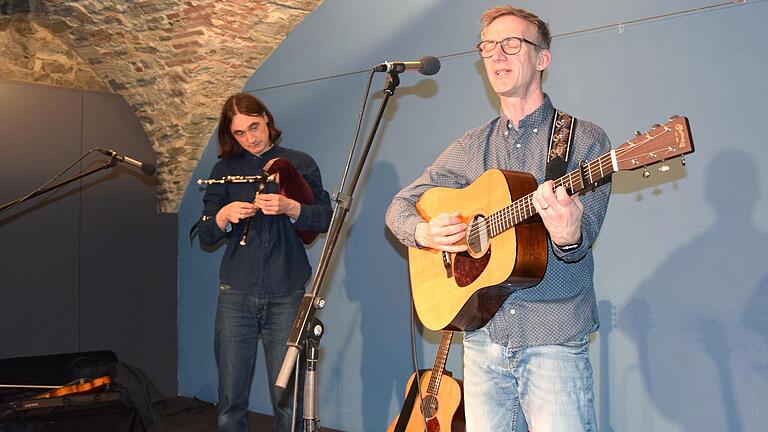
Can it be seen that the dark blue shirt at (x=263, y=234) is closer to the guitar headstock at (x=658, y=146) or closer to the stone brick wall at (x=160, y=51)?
the stone brick wall at (x=160, y=51)

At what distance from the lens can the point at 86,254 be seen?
525 centimetres

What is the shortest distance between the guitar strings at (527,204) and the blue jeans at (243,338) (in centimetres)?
138

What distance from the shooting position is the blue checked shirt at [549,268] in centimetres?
211

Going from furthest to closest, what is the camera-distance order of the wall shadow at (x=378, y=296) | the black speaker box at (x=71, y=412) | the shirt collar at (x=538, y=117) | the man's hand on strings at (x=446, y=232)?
1. the wall shadow at (x=378, y=296)
2. the black speaker box at (x=71, y=412)
3. the man's hand on strings at (x=446, y=232)
4. the shirt collar at (x=538, y=117)

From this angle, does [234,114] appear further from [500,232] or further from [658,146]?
[658,146]

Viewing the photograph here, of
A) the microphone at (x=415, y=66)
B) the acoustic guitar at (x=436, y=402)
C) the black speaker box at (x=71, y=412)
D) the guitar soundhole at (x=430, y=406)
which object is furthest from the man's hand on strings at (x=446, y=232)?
the black speaker box at (x=71, y=412)

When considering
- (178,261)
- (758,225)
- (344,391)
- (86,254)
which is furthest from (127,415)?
(758,225)

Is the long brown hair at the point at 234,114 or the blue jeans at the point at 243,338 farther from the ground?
the long brown hair at the point at 234,114

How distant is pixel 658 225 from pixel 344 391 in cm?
215

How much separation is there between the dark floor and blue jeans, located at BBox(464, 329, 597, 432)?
2.68m

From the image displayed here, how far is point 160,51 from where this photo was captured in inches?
199

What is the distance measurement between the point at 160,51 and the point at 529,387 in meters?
3.71

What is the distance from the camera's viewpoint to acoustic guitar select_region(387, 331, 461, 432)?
11.3ft

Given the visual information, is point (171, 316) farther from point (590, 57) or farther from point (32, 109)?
point (590, 57)
